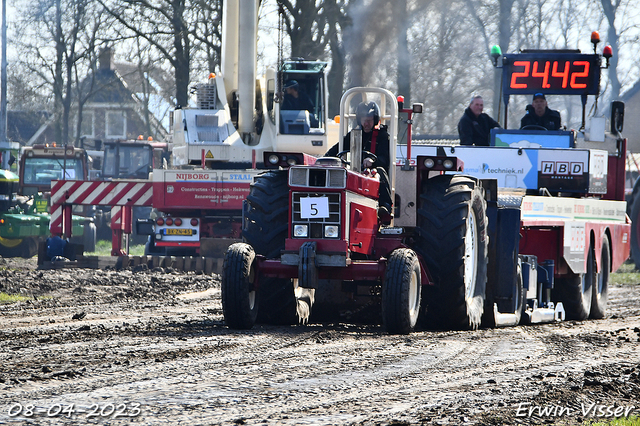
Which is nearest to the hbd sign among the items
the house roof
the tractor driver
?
the tractor driver

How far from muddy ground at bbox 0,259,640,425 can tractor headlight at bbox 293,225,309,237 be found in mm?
809

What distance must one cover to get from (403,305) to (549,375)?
6.02ft

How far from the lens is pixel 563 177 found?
11.3 metres

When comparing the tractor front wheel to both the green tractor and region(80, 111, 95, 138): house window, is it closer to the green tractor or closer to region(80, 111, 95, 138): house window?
the green tractor

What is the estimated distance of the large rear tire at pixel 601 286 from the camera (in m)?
11.8

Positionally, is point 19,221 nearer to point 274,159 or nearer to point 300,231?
point 274,159

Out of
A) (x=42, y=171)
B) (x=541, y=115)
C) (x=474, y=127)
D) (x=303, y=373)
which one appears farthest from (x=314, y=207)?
(x=42, y=171)

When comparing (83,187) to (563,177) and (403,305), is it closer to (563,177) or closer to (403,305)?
(563,177)

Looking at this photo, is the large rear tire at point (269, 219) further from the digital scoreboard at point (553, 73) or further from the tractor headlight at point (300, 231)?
the digital scoreboard at point (553, 73)

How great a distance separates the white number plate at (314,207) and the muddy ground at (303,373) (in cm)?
97

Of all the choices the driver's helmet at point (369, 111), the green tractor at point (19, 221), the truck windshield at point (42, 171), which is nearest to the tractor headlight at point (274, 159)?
the driver's helmet at point (369, 111)

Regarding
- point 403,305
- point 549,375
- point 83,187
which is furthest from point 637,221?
point 549,375

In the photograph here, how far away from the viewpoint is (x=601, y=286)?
39.5ft

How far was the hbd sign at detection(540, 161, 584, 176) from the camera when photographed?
11273mm
